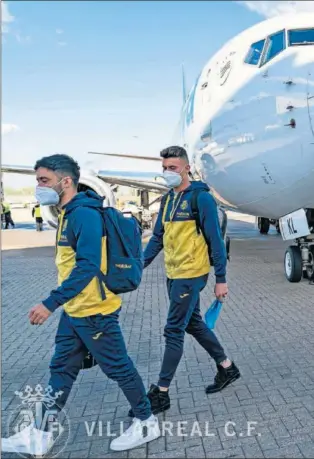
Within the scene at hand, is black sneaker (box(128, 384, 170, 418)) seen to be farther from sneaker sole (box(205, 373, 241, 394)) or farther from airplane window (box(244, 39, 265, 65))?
airplane window (box(244, 39, 265, 65))

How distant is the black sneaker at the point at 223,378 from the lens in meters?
3.59

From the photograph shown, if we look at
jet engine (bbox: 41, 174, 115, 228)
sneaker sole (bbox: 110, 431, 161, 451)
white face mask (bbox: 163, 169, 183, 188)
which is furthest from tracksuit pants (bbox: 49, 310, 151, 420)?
jet engine (bbox: 41, 174, 115, 228)

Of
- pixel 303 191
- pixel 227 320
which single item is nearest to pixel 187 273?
pixel 227 320

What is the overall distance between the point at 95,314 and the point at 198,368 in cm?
180

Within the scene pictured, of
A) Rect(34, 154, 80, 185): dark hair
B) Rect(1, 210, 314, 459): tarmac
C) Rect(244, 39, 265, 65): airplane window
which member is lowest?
Rect(1, 210, 314, 459): tarmac

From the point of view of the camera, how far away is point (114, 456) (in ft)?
8.91

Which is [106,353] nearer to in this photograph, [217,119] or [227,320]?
[227,320]

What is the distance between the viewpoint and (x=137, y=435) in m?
2.81

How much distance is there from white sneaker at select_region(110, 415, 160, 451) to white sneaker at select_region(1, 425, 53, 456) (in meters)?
0.41

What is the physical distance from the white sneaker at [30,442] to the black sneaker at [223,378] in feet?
4.58

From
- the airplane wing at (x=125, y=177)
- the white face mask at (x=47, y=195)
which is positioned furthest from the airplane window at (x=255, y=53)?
the airplane wing at (x=125, y=177)

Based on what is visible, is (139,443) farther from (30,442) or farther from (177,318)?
(177,318)

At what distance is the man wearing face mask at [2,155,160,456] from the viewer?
257 centimetres

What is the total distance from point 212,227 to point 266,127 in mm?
3473
